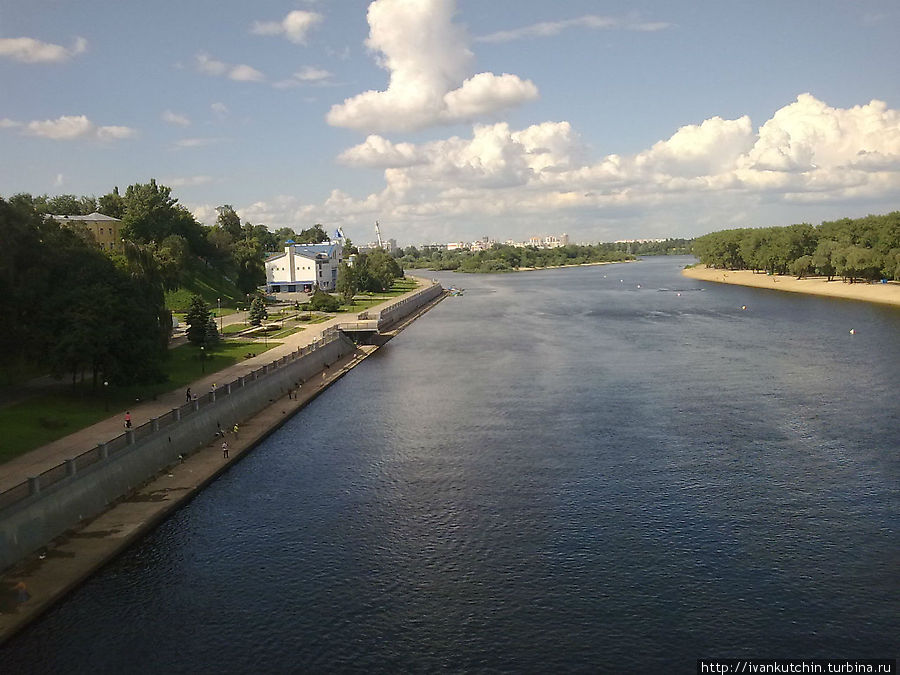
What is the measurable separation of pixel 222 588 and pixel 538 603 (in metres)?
12.9

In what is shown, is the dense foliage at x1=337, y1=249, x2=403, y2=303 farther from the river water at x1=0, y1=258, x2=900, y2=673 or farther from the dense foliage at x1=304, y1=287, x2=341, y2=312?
the river water at x1=0, y1=258, x2=900, y2=673

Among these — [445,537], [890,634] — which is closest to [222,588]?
[445,537]

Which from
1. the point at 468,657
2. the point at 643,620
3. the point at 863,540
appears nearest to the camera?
the point at 468,657

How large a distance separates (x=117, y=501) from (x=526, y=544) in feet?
67.8

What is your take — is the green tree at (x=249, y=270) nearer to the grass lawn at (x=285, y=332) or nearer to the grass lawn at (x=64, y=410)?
the grass lawn at (x=285, y=332)

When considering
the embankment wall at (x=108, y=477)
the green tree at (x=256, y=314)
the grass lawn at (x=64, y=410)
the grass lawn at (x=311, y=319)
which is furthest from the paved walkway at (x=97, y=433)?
the grass lawn at (x=311, y=319)

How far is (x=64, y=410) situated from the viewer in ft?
149

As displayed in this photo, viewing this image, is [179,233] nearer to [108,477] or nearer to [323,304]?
[323,304]

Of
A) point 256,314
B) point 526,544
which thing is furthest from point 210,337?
point 526,544

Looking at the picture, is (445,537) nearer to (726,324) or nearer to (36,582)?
(36,582)

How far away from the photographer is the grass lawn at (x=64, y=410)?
39.0m

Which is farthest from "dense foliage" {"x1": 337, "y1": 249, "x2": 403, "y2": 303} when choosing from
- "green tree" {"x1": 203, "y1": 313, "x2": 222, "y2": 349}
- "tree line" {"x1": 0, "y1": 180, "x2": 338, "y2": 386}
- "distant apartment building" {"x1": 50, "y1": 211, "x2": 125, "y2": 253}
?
"tree line" {"x1": 0, "y1": 180, "x2": 338, "y2": 386}

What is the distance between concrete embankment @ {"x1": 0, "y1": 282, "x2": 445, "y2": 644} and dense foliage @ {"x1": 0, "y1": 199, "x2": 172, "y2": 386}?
720cm

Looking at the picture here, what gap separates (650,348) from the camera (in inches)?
3438
